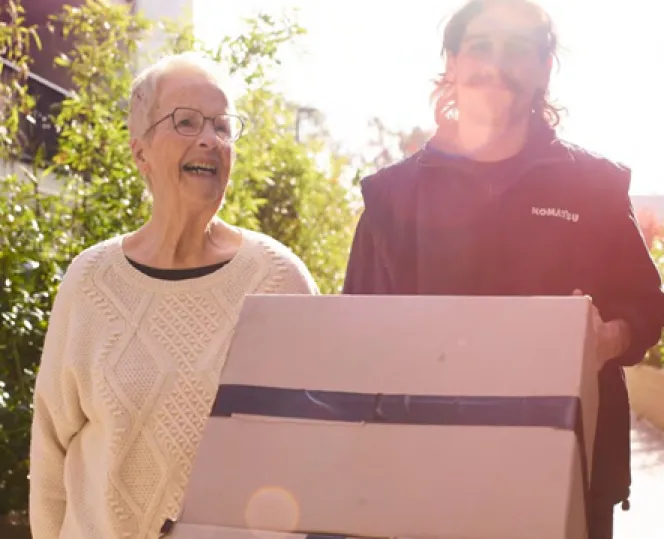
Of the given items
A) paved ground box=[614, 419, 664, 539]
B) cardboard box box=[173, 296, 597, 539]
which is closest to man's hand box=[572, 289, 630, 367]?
cardboard box box=[173, 296, 597, 539]

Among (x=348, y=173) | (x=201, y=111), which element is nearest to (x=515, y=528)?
(x=201, y=111)

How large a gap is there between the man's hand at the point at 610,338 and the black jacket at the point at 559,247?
0.06 m

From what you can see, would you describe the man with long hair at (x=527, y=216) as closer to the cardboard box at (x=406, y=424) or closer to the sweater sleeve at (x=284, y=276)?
the sweater sleeve at (x=284, y=276)

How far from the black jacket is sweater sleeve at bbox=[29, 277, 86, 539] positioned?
73 centimetres

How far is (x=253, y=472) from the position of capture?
1.36 metres

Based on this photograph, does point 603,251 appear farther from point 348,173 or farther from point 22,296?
point 348,173

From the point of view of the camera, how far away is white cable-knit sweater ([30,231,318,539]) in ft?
6.52

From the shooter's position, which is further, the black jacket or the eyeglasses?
the eyeglasses

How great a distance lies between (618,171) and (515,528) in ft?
3.27

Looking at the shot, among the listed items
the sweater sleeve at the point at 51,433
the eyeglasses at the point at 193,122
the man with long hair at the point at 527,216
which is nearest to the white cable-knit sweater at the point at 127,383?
the sweater sleeve at the point at 51,433

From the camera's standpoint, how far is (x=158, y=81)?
2.14 m

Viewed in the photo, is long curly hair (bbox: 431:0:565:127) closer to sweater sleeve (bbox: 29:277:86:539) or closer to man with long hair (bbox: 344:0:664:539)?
man with long hair (bbox: 344:0:664:539)

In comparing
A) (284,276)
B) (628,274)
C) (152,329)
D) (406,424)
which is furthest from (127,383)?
(628,274)

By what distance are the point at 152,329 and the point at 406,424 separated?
2.80ft
